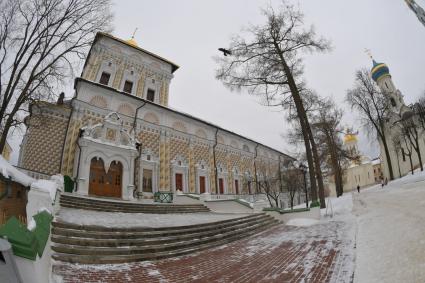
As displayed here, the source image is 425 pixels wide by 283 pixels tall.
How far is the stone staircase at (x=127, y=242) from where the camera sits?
531cm

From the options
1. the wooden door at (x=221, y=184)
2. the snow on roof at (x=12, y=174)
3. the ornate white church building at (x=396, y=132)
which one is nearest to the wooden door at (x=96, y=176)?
the snow on roof at (x=12, y=174)

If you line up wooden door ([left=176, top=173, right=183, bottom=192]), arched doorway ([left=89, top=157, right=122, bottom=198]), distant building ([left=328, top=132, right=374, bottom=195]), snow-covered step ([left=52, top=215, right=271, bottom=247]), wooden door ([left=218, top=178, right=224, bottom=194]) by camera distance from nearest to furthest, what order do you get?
snow-covered step ([left=52, top=215, right=271, bottom=247]) → arched doorway ([left=89, top=157, right=122, bottom=198]) → wooden door ([left=176, top=173, right=183, bottom=192]) → wooden door ([left=218, top=178, right=224, bottom=194]) → distant building ([left=328, top=132, right=374, bottom=195])

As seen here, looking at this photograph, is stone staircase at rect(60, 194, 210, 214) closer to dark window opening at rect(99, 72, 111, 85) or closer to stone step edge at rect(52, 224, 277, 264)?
stone step edge at rect(52, 224, 277, 264)

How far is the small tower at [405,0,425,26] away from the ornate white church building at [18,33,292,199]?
17.6 m

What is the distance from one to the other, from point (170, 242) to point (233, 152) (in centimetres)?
2225

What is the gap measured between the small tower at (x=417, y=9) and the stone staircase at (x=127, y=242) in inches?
523

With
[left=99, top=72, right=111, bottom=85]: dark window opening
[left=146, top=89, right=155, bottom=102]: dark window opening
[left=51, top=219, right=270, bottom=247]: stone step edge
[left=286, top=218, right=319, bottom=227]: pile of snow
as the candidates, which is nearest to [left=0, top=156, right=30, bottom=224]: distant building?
[left=51, top=219, right=270, bottom=247]: stone step edge

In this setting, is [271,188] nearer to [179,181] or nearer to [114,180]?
[179,181]

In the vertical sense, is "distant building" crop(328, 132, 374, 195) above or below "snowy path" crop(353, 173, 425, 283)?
above

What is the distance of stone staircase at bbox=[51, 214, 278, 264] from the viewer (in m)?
5.31

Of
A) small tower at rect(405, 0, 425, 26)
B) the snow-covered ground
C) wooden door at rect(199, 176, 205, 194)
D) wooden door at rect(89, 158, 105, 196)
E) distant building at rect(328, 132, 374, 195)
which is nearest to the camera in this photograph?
the snow-covered ground

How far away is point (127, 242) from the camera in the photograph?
632 cm

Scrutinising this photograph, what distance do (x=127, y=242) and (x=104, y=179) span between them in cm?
1166

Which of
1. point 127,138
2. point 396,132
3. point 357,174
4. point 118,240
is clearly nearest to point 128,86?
point 127,138
